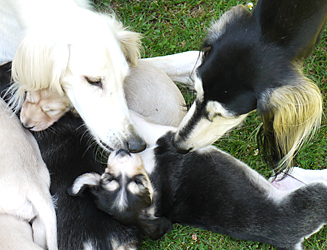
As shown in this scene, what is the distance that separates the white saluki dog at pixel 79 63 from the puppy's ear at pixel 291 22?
1.19 meters

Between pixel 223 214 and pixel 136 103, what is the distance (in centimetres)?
139

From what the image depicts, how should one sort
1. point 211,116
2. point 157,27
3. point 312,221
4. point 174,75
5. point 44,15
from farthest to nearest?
1. point 157,27
2. point 174,75
3. point 312,221
4. point 44,15
5. point 211,116

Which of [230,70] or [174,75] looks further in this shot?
[174,75]

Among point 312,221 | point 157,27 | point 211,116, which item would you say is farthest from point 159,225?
point 157,27

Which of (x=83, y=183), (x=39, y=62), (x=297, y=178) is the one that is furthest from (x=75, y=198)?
(x=297, y=178)

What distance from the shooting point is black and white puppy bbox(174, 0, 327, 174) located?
100.0 inches

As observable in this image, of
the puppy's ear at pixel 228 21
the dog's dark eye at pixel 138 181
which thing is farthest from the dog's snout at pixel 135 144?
the puppy's ear at pixel 228 21

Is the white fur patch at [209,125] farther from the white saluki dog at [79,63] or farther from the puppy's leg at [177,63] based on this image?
the puppy's leg at [177,63]

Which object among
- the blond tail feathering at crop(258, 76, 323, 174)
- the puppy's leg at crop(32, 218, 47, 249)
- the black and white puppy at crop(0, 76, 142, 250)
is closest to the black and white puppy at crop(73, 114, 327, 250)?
the black and white puppy at crop(0, 76, 142, 250)

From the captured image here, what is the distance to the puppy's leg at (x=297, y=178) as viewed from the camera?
3.81 m

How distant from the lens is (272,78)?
255cm

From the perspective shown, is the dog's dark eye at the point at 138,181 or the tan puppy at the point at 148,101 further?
the tan puppy at the point at 148,101

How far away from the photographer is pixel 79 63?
9.53 feet

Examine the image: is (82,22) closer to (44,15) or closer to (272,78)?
(44,15)
